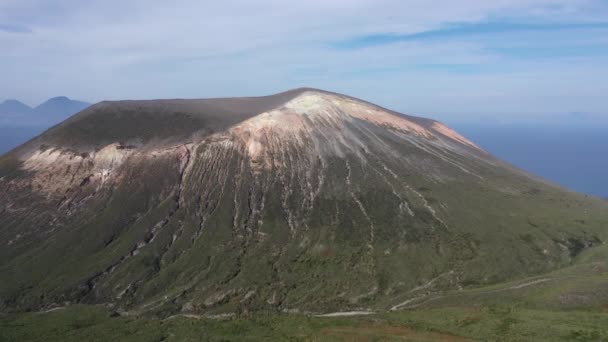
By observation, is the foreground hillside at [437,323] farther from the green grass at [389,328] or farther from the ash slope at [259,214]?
the ash slope at [259,214]

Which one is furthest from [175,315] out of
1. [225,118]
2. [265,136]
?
[225,118]

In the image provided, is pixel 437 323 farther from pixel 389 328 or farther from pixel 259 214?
pixel 259 214

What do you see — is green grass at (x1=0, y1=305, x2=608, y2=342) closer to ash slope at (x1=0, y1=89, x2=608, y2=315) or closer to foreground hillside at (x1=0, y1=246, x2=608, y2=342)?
foreground hillside at (x1=0, y1=246, x2=608, y2=342)

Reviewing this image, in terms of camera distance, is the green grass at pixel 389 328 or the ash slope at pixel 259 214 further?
the ash slope at pixel 259 214

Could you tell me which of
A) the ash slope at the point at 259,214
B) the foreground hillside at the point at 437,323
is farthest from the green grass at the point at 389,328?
the ash slope at the point at 259,214

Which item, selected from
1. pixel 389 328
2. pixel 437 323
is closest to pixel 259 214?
pixel 389 328

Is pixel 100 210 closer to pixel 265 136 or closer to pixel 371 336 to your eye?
pixel 265 136

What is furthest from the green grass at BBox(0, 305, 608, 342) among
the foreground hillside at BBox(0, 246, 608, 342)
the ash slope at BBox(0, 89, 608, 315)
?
the ash slope at BBox(0, 89, 608, 315)

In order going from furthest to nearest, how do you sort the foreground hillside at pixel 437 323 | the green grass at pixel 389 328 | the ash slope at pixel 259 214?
the ash slope at pixel 259 214
the foreground hillside at pixel 437 323
the green grass at pixel 389 328

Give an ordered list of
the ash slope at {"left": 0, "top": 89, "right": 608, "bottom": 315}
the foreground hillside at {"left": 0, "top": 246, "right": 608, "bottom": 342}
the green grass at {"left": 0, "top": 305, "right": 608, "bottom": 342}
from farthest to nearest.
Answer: the ash slope at {"left": 0, "top": 89, "right": 608, "bottom": 315} < the foreground hillside at {"left": 0, "top": 246, "right": 608, "bottom": 342} < the green grass at {"left": 0, "top": 305, "right": 608, "bottom": 342}
